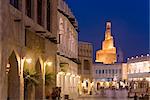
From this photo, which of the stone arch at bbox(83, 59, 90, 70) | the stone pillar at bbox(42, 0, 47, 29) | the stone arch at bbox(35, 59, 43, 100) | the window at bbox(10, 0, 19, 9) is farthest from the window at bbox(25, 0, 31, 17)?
the stone arch at bbox(83, 59, 90, 70)

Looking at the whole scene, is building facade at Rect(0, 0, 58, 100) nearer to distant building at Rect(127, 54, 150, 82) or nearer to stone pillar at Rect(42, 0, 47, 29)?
stone pillar at Rect(42, 0, 47, 29)

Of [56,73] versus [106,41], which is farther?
[106,41]

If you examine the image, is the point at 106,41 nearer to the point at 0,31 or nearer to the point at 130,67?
the point at 130,67

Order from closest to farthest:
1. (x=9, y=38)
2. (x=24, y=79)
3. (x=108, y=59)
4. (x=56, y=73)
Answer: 1. (x=9, y=38)
2. (x=24, y=79)
3. (x=56, y=73)
4. (x=108, y=59)

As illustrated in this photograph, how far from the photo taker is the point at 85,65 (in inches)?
2835

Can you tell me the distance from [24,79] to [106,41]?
6106 cm

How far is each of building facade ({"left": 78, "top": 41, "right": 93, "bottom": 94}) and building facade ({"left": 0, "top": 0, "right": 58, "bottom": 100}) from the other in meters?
36.1

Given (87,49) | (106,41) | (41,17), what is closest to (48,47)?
(41,17)

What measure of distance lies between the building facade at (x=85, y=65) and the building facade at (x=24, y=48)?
3614 cm

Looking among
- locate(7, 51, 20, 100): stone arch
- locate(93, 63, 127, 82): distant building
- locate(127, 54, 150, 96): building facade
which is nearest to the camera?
locate(7, 51, 20, 100): stone arch

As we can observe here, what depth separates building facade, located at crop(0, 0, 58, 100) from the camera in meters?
19.3

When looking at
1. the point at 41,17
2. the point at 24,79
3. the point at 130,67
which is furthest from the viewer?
the point at 130,67

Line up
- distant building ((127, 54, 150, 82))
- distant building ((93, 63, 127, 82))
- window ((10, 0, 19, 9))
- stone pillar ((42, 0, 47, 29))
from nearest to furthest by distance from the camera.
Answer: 1. window ((10, 0, 19, 9))
2. stone pillar ((42, 0, 47, 29))
3. distant building ((127, 54, 150, 82))
4. distant building ((93, 63, 127, 82))

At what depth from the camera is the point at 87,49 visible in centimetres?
7050
